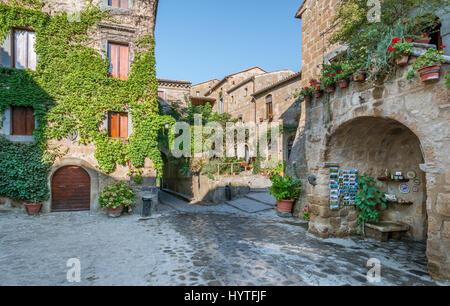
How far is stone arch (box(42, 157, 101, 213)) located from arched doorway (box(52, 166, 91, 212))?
0.16m

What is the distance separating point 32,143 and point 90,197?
3212 mm

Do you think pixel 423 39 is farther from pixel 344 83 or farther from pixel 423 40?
pixel 344 83

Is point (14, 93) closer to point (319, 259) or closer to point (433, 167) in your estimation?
point (319, 259)

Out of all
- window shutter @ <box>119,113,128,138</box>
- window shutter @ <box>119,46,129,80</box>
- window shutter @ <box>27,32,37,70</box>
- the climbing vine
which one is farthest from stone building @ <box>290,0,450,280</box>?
window shutter @ <box>27,32,37,70</box>

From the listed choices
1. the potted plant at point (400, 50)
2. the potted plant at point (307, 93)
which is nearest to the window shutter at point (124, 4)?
the potted plant at point (307, 93)

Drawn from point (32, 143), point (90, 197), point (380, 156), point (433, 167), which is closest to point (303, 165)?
point (380, 156)

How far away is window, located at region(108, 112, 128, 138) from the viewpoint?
11.7 metres

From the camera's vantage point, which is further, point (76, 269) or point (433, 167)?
point (76, 269)

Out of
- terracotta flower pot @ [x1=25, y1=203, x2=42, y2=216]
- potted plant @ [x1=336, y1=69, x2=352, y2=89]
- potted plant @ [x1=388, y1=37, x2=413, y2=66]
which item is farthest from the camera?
terracotta flower pot @ [x1=25, y1=203, x2=42, y2=216]

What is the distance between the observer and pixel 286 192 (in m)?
9.75

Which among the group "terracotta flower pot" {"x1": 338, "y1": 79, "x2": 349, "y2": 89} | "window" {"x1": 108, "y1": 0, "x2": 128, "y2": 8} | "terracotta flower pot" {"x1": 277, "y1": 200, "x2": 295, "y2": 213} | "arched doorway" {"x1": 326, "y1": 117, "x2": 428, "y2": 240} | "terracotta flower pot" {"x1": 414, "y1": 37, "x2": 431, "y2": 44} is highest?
"window" {"x1": 108, "y1": 0, "x2": 128, "y2": 8}

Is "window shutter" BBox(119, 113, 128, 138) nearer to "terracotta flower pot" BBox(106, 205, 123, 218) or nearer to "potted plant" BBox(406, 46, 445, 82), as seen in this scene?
"terracotta flower pot" BBox(106, 205, 123, 218)

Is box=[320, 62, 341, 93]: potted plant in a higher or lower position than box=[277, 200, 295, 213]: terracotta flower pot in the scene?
higher

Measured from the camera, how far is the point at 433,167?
3971mm
